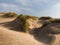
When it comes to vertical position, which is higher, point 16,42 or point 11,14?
point 11,14

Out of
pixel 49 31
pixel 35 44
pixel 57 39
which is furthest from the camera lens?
A: pixel 49 31

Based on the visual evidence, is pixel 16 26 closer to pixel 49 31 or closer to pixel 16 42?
pixel 49 31

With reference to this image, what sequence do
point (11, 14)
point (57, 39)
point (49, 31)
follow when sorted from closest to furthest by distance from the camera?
point (57, 39), point (49, 31), point (11, 14)

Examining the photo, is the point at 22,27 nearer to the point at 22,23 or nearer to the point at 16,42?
the point at 22,23

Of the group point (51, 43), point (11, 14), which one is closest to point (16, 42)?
point (51, 43)

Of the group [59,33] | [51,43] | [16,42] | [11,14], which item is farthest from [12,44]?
[11,14]

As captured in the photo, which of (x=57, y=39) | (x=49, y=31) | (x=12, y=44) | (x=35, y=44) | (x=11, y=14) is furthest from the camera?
(x=11, y=14)

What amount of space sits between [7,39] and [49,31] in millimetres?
3893

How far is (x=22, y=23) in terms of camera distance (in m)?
12.9

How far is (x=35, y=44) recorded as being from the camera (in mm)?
8969

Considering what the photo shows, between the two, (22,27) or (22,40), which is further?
(22,27)

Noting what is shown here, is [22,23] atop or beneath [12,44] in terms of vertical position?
atop

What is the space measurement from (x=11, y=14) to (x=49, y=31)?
9513 millimetres

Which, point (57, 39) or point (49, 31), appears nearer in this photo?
point (57, 39)
